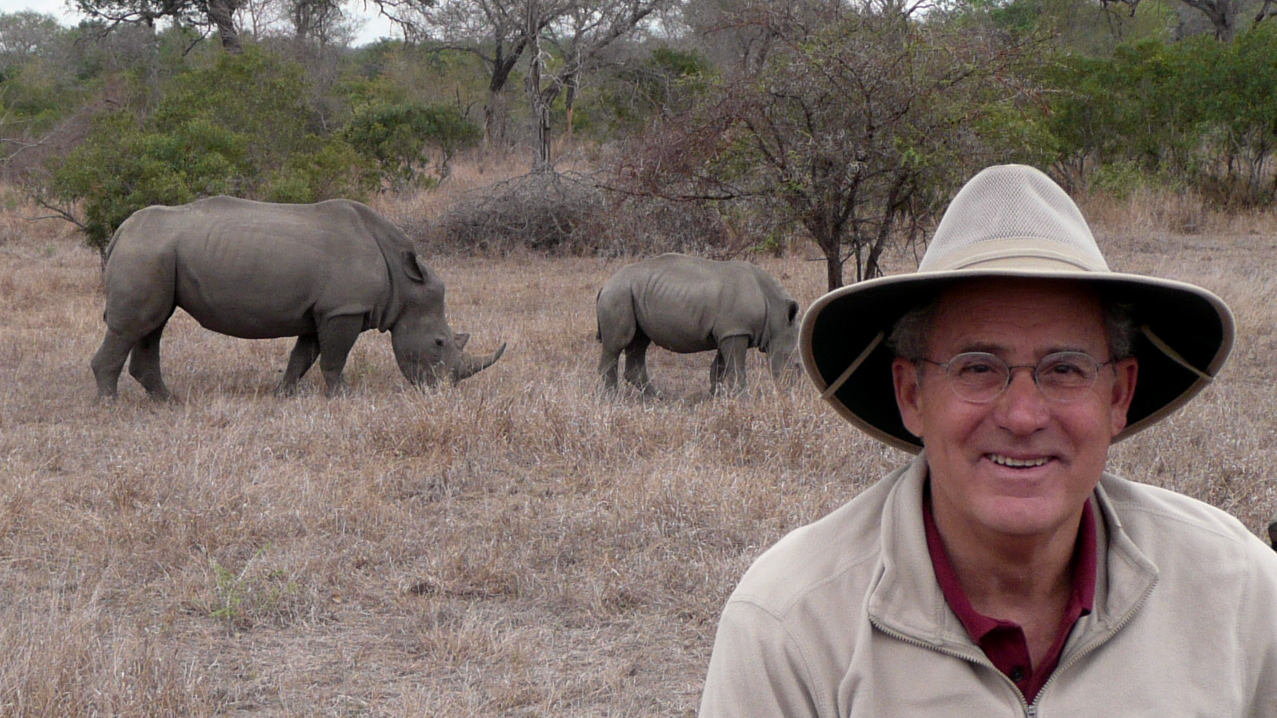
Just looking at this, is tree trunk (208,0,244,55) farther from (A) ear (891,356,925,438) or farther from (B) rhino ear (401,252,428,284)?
(A) ear (891,356,925,438)

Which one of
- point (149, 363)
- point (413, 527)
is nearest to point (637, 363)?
point (149, 363)

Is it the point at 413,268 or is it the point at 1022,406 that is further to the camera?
the point at 413,268

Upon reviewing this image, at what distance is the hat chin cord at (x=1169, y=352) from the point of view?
2.43 metres

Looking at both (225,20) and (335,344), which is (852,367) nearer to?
(335,344)

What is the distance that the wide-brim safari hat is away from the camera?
2.16m

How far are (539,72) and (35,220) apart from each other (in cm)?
801

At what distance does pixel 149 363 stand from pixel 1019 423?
8.37 m

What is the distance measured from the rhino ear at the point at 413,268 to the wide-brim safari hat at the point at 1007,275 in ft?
24.9

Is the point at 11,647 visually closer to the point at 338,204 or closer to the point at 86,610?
the point at 86,610

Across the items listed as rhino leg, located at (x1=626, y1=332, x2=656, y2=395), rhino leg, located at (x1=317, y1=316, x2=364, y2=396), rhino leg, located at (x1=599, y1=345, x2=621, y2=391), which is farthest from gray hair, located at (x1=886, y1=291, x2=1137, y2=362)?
rhino leg, located at (x1=317, y1=316, x2=364, y2=396)

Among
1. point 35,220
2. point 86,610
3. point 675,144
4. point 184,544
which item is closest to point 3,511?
point 184,544

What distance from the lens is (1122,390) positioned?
2.37 metres

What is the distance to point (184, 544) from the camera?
569cm

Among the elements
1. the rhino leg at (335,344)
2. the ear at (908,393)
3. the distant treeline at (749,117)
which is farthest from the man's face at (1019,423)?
the distant treeline at (749,117)
